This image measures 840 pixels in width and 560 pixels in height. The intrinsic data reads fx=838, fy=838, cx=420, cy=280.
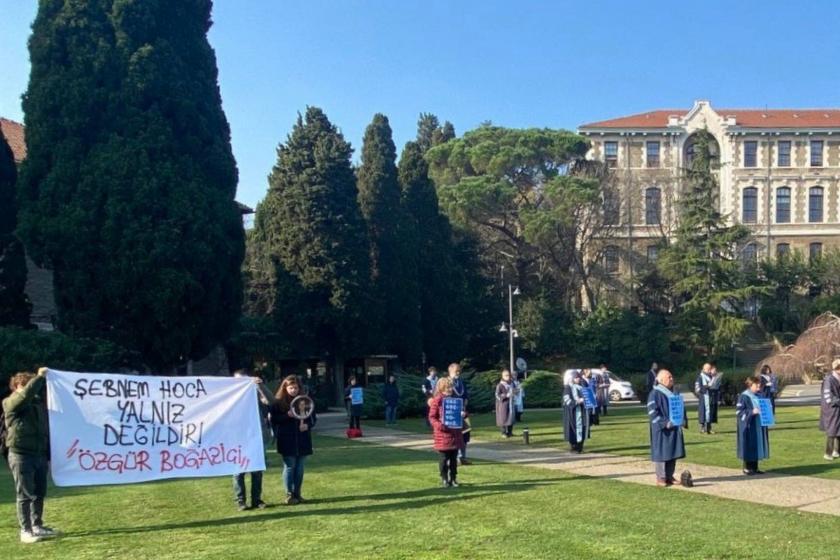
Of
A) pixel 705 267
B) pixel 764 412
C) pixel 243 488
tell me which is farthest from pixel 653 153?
pixel 243 488

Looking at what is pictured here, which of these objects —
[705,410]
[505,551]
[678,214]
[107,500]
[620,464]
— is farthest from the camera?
[678,214]

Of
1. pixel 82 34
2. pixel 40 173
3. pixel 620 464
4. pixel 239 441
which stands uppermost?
pixel 82 34

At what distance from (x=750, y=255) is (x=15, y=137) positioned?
5050 centimetres

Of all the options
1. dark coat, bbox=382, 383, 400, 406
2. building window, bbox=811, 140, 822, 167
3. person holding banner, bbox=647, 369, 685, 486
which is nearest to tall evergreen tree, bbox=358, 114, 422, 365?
dark coat, bbox=382, 383, 400, 406

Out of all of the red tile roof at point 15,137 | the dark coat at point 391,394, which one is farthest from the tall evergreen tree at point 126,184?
the red tile roof at point 15,137

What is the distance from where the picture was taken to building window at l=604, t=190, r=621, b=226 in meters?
55.3

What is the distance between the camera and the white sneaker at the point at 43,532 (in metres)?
8.96

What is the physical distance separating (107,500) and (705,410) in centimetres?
1494

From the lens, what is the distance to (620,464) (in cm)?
1513

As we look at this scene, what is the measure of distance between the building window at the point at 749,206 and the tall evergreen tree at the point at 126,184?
5600 cm

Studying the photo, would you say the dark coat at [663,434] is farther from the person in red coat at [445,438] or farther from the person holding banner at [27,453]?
the person holding banner at [27,453]

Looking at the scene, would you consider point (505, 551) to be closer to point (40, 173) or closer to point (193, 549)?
point (193, 549)

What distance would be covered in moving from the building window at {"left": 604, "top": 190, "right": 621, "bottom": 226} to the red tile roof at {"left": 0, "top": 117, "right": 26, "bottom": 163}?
115 feet

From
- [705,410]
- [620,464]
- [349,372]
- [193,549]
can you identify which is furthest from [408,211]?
[193,549]
